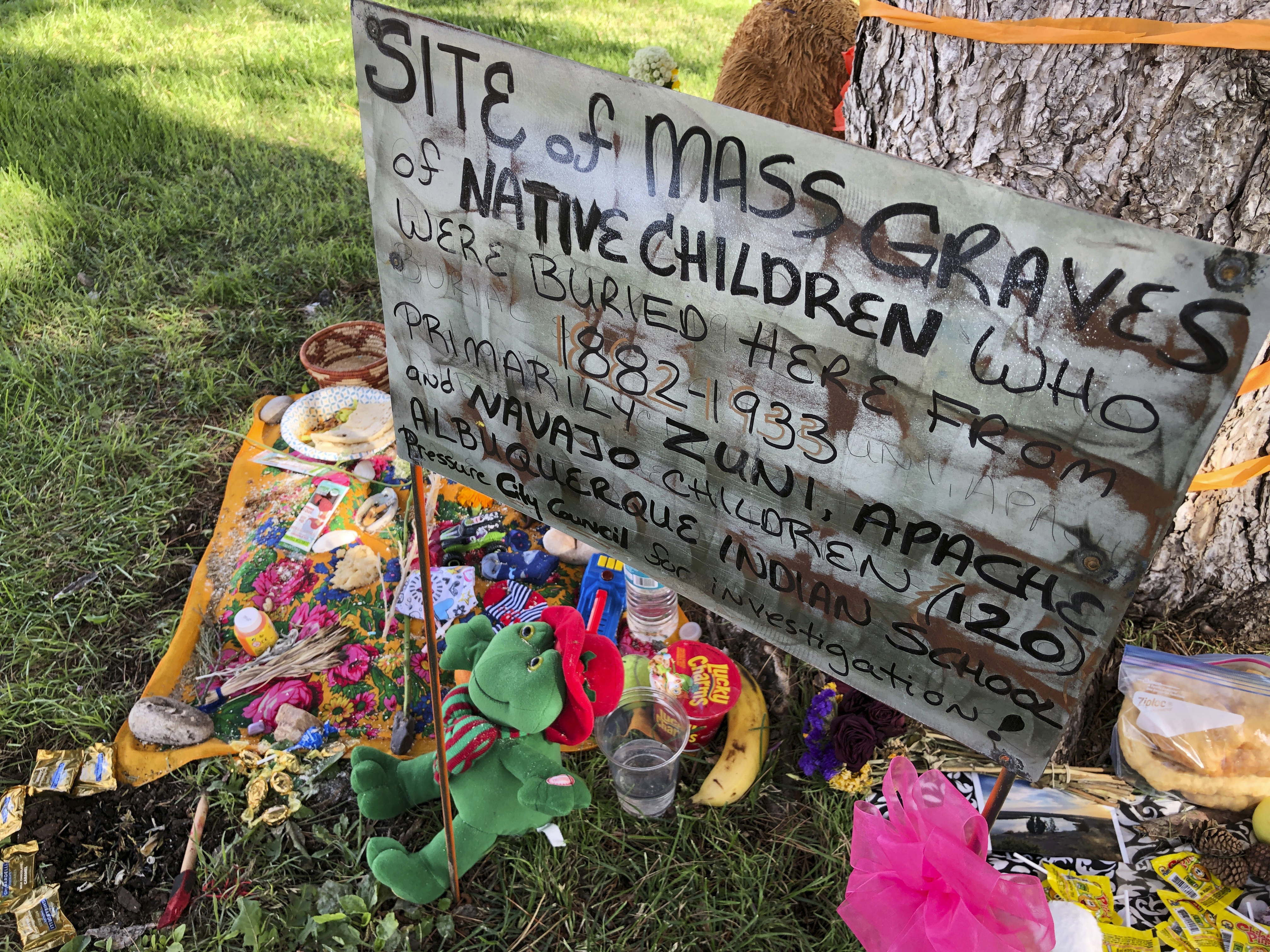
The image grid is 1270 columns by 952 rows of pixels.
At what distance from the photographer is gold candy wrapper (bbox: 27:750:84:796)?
6.62 feet

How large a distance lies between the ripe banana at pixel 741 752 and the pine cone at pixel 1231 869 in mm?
959

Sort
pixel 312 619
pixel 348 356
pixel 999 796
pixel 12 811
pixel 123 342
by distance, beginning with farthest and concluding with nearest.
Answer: pixel 123 342
pixel 348 356
pixel 312 619
pixel 12 811
pixel 999 796

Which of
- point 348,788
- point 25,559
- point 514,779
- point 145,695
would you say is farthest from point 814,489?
point 25,559

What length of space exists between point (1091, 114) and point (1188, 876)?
5.04 ft

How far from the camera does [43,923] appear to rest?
1803 millimetres

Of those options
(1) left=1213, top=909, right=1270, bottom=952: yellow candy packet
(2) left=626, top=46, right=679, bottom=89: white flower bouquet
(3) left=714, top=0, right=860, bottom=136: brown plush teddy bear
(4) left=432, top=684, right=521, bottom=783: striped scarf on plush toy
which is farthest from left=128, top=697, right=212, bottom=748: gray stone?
(2) left=626, top=46, right=679, bottom=89: white flower bouquet

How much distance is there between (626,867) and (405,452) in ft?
3.54

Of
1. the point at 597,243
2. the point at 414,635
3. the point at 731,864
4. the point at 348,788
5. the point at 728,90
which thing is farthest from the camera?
the point at 728,90

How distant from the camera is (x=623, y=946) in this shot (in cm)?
177

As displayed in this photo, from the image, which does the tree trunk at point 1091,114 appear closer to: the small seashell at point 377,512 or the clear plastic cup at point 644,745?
the clear plastic cup at point 644,745

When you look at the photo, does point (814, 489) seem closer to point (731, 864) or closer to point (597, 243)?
point (597, 243)

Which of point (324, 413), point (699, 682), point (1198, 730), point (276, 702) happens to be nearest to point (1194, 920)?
point (1198, 730)

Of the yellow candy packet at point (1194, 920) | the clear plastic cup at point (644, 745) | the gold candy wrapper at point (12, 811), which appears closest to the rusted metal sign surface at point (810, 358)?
the clear plastic cup at point (644, 745)

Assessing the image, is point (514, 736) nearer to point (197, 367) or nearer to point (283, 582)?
point (283, 582)
